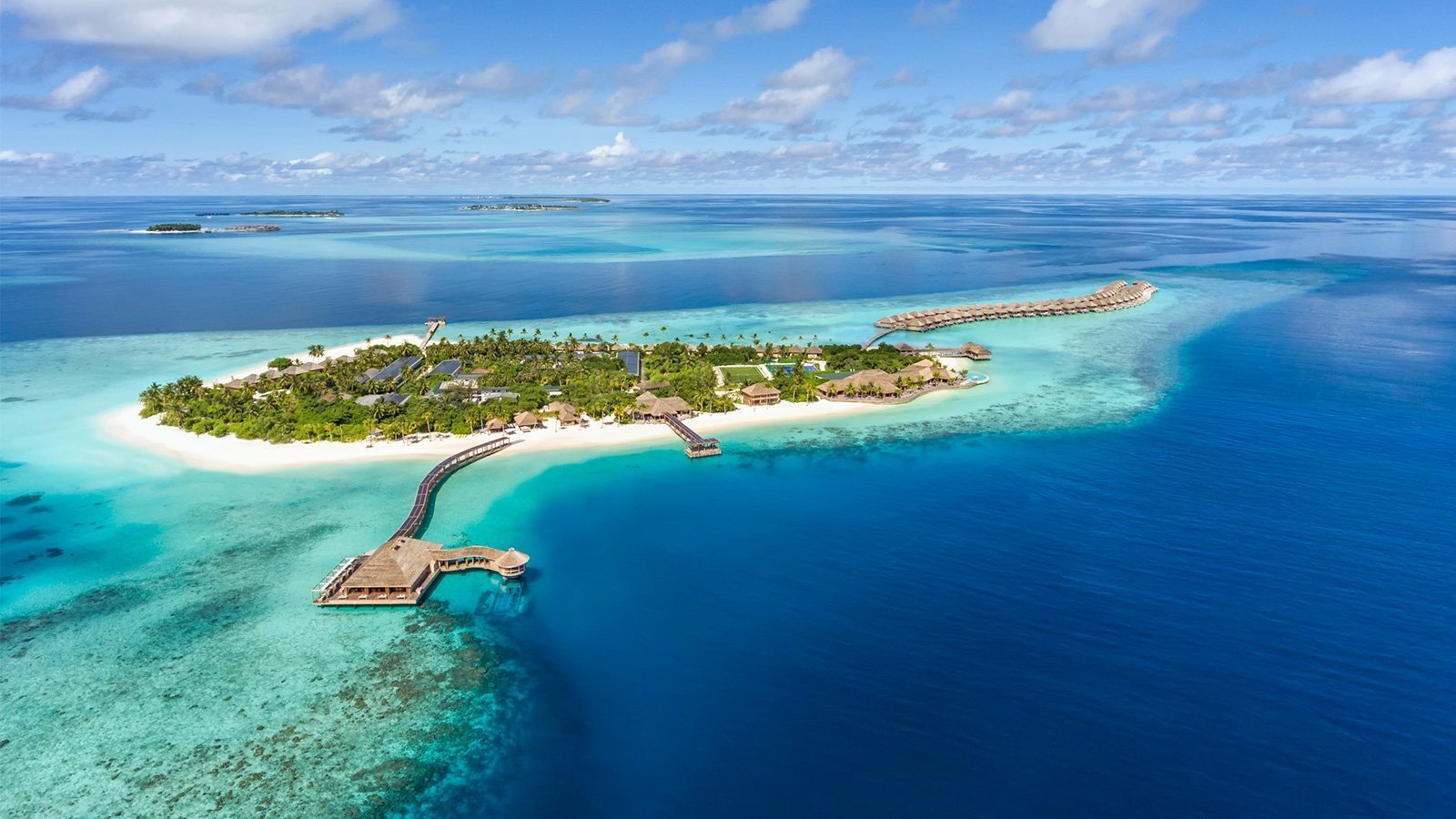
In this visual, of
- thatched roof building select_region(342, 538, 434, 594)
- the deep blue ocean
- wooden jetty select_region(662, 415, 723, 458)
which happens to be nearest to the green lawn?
wooden jetty select_region(662, 415, 723, 458)

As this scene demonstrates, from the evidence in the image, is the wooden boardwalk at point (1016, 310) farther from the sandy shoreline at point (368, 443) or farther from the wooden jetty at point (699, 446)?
the wooden jetty at point (699, 446)

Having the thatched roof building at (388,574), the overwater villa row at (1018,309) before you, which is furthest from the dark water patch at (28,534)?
the overwater villa row at (1018,309)

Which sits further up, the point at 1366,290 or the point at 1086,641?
the point at 1366,290

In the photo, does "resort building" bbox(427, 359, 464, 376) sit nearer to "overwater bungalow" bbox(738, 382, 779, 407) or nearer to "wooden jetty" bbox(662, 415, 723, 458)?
"wooden jetty" bbox(662, 415, 723, 458)

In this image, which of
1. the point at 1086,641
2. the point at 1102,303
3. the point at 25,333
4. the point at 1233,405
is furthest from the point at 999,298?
the point at 25,333

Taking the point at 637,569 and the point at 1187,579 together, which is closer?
the point at 1187,579

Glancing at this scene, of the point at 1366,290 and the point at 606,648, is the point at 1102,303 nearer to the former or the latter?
the point at 1366,290

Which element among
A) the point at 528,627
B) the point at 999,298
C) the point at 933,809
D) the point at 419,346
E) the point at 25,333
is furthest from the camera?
the point at 999,298
